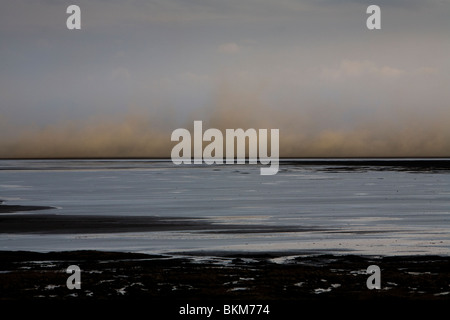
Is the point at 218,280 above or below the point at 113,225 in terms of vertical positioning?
above

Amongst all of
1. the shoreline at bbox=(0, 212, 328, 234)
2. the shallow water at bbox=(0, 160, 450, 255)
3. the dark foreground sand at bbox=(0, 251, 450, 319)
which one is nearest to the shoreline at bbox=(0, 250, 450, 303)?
the dark foreground sand at bbox=(0, 251, 450, 319)

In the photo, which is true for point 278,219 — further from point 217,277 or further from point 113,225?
point 217,277

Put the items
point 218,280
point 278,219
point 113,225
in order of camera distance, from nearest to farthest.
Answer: point 218,280
point 113,225
point 278,219

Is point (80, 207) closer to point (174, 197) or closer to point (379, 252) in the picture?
point (174, 197)

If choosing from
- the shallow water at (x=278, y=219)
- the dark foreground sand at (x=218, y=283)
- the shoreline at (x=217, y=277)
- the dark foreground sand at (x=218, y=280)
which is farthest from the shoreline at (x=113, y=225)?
the dark foreground sand at (x=218, y=280)

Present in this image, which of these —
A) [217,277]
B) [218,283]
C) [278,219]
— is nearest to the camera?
[218,283]

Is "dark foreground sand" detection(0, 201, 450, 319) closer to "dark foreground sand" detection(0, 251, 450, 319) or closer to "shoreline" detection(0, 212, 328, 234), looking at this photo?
"dark foreground sand" detection(0, 251, 450, 319)

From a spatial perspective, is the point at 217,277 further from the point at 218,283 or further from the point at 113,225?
the point at 113,225

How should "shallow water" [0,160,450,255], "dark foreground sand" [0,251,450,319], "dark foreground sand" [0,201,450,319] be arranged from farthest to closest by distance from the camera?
"shallow water" [0,160,450,255], "dark foreground sand" [0,251,450,319], "dark foreground sand" [0,201,450,319]

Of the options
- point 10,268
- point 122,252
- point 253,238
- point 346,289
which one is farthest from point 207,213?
point 346,289

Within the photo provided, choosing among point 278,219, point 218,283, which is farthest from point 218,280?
point 278,219

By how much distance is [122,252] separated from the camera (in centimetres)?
2423

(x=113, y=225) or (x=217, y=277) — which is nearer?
(x=217, y=277)

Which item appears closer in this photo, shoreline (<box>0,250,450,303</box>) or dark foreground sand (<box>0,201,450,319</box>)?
dark foreground sand (<box>0,201,450,319</box>)
